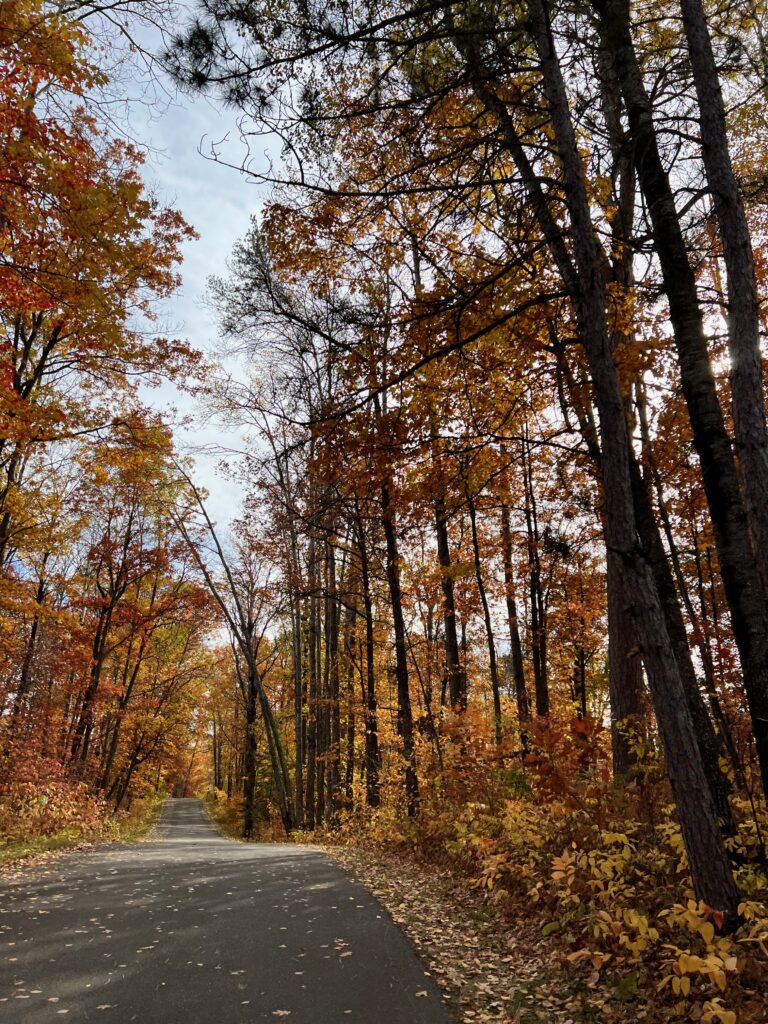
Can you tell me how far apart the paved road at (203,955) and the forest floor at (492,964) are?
0.22 metres

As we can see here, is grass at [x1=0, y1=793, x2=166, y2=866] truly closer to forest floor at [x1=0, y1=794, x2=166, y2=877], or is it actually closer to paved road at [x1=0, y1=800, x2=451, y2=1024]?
forest floor at [x1=0, y1=794, x2=166, y2=877]

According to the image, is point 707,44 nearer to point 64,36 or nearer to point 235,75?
point 235,75

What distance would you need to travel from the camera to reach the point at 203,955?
15.4ft

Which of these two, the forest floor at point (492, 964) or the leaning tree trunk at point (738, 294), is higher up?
the leaning tree trunk at point (738, 294)

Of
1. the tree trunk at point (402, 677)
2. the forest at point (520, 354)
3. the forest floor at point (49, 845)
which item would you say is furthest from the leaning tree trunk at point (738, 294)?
the forest floor at point (49, 845)

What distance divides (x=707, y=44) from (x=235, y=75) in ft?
13.4

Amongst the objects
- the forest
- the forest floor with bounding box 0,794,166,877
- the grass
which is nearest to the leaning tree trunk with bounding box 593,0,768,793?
the forest

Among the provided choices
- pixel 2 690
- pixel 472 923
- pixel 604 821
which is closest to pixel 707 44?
pixel 604 821

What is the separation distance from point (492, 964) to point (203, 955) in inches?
87.6

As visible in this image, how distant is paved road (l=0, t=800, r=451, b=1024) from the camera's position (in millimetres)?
3719

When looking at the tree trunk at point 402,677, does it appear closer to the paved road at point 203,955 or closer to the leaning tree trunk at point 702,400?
the paved road at point 203,955

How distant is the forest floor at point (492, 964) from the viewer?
3717mm

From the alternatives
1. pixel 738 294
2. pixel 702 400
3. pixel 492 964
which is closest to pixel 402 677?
pixel 492 964

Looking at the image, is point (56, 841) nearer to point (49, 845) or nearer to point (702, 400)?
point (49, 845)
